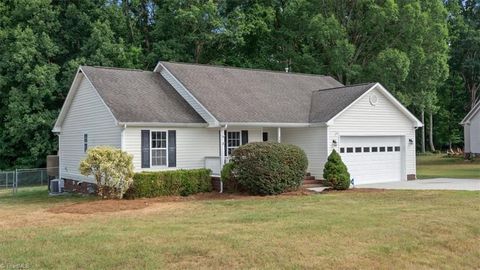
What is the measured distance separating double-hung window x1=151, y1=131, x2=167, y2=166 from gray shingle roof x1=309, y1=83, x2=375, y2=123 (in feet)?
21.9

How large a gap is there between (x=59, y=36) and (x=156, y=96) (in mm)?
16926

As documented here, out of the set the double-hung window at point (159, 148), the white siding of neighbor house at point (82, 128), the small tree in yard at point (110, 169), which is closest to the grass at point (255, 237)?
the small tree in yard at point (110, 169)

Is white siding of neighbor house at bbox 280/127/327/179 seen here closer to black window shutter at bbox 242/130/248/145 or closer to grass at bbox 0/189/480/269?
black window shutter at bbox 242/130/248/145

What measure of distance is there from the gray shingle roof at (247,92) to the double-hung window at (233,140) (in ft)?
Answer: 3.92

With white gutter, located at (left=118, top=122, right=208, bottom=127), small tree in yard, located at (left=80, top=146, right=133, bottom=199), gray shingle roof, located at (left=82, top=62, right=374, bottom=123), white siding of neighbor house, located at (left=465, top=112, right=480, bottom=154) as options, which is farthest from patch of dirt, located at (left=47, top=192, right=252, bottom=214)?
white siding of neighbor house, located at (left=465, top=112, right=480, bottom=154)

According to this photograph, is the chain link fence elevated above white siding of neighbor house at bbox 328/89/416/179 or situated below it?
below

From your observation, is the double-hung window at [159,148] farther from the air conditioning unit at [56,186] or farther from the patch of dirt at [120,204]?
the air conditioning unit at [56,186]

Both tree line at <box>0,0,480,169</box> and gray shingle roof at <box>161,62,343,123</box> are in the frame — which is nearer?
gray shingle roof at <box>161,62,343,123</box>

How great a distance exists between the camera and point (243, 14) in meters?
36.7

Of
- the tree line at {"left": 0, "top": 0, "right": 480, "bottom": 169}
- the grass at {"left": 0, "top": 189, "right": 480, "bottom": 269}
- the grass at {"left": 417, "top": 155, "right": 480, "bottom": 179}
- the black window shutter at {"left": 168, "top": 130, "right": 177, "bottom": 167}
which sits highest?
the tree line at {"left": 0, "top": 0, "right": 480, "bottom": 169}

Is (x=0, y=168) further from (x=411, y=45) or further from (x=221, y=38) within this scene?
(x=411, y=45)

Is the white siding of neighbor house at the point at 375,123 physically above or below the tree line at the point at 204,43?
below

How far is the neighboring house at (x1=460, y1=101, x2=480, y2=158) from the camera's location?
4244cm

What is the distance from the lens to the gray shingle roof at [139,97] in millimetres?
19859
